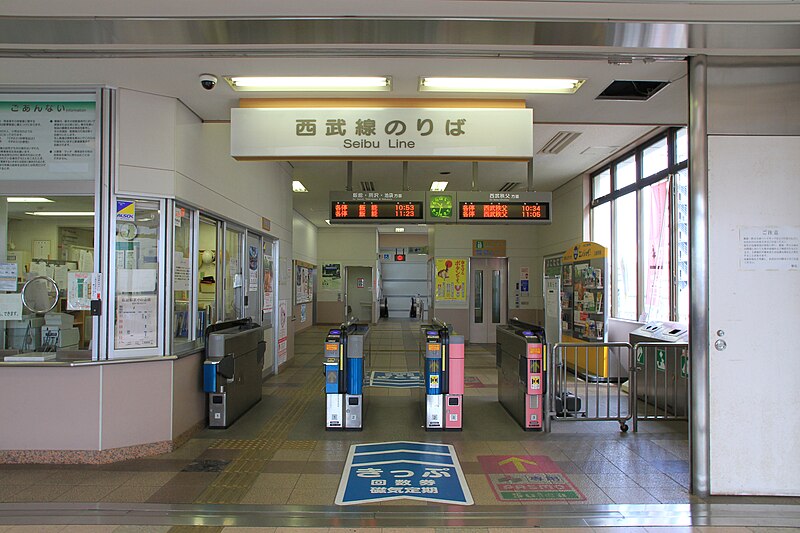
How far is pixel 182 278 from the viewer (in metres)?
4.81

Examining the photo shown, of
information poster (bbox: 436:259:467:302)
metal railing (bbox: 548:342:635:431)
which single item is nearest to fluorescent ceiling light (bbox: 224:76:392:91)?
metal railing (bbox: 548:342:635:431)

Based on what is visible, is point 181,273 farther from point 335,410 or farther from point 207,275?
point 335,410

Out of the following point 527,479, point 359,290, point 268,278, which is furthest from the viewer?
point 359,290

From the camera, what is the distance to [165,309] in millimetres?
4461

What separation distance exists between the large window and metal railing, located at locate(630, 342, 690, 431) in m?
0.81

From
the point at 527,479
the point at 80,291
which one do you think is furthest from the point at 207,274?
the point at 527,479

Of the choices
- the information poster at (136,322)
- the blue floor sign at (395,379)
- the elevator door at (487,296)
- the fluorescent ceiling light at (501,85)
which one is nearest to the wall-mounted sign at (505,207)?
the fluorescent ceiling light at (501,85)

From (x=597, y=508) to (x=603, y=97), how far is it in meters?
3.43

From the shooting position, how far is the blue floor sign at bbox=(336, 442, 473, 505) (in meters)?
3.43

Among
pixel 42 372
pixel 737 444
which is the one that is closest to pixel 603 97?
pixel 737 444

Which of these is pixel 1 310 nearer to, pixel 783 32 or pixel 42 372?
pixel 42 372

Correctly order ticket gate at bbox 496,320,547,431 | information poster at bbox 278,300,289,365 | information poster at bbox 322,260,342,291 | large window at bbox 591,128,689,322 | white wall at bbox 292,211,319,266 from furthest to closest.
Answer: information poster at bbox 322,260,342,291, white wall at bbox 292,211,319,266, information poster at bbox 278,300,289,365, large window at bbox 591,128,689,322, ticket gate at bbox 496,320,547,431

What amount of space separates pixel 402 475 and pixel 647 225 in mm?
5624

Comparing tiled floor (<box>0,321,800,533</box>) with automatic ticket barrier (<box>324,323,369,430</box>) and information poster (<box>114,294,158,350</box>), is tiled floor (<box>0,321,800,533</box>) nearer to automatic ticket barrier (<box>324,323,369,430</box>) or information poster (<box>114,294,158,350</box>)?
automatic ticket barrier (<box>324,323,369,430</box>)
